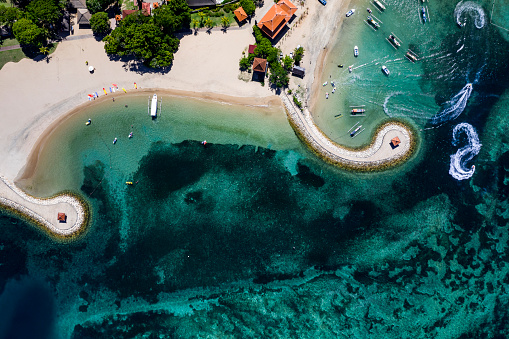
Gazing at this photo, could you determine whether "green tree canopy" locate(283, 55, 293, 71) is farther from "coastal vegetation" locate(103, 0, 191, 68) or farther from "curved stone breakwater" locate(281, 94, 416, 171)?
"coastal vegetation" locate(103, 0, 191, 68)

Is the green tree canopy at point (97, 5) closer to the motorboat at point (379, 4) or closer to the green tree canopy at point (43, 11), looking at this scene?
the green tree canopy at point (43, 11)

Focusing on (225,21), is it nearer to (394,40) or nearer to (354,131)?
(354,131)

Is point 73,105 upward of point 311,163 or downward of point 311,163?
upward

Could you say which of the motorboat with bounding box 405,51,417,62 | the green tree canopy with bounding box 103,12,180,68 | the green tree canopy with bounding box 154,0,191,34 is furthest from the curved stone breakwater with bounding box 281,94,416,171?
→ the green tree canopy with bounding box 154,0,191,34

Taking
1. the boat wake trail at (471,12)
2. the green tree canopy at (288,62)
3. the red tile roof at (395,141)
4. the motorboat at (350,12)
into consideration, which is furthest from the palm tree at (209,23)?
the boat wake trail at (471,12)

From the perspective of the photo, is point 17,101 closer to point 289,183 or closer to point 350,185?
point 289,183

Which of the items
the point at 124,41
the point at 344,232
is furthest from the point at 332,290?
the point at 124,41
